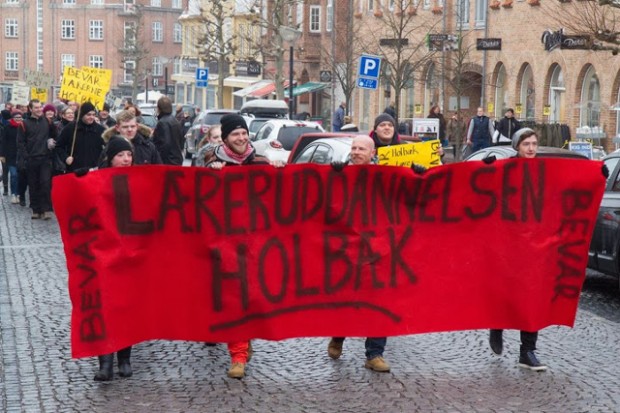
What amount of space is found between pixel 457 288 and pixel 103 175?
2519 millimetres

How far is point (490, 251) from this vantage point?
9.29 m

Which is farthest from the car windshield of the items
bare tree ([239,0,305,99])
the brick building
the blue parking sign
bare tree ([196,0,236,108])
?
the brick building

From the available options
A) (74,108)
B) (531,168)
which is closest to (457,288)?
(531,168)

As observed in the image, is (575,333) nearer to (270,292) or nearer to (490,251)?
(490,251)

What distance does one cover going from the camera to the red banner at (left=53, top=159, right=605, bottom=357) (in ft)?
29.0

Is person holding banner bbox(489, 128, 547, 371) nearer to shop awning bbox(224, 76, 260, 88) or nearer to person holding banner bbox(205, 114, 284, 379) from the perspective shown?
person holding banner bbox(205, 114, 284, 379)

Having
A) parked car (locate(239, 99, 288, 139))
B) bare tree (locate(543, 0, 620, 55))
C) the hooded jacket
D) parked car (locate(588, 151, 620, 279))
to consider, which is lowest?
parked car (locate(588, 151, 620, 279))

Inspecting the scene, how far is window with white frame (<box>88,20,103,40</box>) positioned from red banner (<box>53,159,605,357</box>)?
111601 mm

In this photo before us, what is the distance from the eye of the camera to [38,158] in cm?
2194

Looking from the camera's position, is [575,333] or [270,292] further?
[575,333]

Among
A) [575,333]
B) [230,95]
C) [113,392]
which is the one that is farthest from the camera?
[230,95]

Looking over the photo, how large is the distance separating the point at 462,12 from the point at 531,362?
119 ft

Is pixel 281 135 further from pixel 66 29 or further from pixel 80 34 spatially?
pixel 66 29

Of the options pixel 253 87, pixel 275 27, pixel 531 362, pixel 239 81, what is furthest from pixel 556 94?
pixel 239 81
